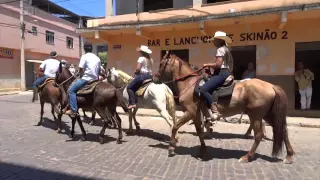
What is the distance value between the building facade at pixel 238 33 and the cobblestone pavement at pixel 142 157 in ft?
11.6

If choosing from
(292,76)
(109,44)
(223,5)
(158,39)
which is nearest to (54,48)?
(109,44)

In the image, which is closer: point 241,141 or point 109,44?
point 241,141

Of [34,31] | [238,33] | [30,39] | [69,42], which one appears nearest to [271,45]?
[238,33]

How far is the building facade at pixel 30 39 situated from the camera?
83.3 feet

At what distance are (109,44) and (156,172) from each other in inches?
417

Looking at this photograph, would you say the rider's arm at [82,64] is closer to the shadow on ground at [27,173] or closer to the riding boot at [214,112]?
the shadow on ground at [27,173]

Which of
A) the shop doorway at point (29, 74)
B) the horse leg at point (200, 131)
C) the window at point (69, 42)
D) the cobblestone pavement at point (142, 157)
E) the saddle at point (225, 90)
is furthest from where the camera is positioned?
the window at point (69, 42)

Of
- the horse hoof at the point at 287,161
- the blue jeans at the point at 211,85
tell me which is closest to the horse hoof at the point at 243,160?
the horse hoof at the point at 287,161

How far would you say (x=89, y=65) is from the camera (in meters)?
7.56

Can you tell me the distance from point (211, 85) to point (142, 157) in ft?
6.61

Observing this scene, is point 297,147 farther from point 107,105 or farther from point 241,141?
point 107,105

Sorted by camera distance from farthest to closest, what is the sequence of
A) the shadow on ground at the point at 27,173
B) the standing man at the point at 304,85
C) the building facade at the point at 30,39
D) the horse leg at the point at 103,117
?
the building facade at the point at 30,39
the standing man at the point at 304,85
the horse leg at the point at 103,117
the shadow on ground at the point at 27,173

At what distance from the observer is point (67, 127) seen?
9414mm

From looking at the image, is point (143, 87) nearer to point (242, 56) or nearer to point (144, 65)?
point (144, 65)
